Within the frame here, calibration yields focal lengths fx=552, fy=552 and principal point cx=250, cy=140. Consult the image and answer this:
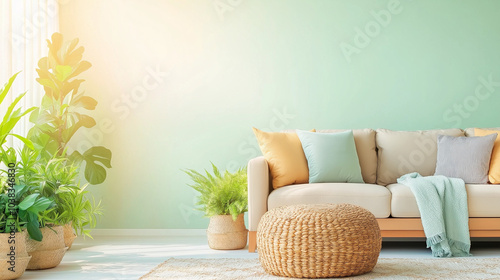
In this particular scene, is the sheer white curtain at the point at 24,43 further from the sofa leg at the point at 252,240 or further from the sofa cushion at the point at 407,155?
the sofa cushion at the point at 407,155

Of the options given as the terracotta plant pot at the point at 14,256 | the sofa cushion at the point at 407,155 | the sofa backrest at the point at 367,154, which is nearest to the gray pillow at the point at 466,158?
the sofa cushion at the point at 407,155

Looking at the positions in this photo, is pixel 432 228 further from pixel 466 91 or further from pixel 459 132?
A: pixel 466 91

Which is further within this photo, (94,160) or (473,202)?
(94,160)

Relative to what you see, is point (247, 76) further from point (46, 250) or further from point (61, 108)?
point (46, 250)

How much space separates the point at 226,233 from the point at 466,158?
6.24 ft

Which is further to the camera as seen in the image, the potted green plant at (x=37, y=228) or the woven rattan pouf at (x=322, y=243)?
the potted green plant at (x=37, y=228)

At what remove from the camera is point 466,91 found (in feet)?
16.1

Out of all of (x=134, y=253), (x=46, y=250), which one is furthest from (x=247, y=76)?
(x=46, y=250)

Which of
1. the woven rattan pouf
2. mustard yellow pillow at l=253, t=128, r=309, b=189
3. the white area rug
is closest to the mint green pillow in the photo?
mustard yellow pillow at l=253, t=128, r=309, b=189

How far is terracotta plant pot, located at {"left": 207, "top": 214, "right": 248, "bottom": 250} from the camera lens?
420 cm

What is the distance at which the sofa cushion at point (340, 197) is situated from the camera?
3.87 m

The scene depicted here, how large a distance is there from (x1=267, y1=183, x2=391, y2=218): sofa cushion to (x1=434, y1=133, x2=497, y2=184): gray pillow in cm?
64

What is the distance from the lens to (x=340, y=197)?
153 inches

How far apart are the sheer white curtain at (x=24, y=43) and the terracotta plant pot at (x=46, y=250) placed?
1134mm
